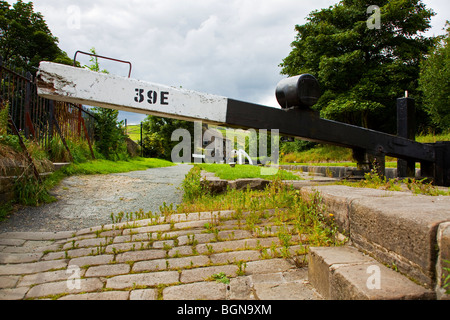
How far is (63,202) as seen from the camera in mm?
4789

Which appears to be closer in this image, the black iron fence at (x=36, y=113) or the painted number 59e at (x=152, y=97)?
the painted number 59e at (x=152, y=97)

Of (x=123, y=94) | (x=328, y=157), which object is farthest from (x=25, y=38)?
(x=123, y=94)

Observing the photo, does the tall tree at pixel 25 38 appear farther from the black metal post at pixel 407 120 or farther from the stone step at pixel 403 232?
the stone step at pixel 403 232

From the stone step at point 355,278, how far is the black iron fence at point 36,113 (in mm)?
5872

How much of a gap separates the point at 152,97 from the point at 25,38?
104 ft

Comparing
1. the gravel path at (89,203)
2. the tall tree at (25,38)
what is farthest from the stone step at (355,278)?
the tall tree at (25,38)

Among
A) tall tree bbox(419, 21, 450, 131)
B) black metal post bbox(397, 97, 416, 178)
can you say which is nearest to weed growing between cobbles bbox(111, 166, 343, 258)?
black metal post bbox(397, 97, 416, 178)

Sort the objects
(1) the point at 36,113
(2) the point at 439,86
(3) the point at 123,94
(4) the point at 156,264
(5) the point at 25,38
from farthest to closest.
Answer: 1. (5) the point at 25,38
2. (2) the point at 439,86
3. (1) the point at 36,113
4. (3) the point at 123,94
5. (4) the point at 156,264

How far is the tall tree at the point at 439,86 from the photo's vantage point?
13.9 m

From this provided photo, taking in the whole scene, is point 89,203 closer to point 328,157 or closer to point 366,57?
point 328,157

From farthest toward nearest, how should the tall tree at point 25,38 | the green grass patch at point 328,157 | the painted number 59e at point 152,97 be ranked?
the tall tree at point 25,38
the green grass patch at point 328,157
the painted number 59e at point 152,97

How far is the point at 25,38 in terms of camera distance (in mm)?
26469

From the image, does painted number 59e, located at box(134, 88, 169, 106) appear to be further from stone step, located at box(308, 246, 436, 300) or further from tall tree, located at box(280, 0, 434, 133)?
tall tree, located at box(280, 0, 434, 133)
